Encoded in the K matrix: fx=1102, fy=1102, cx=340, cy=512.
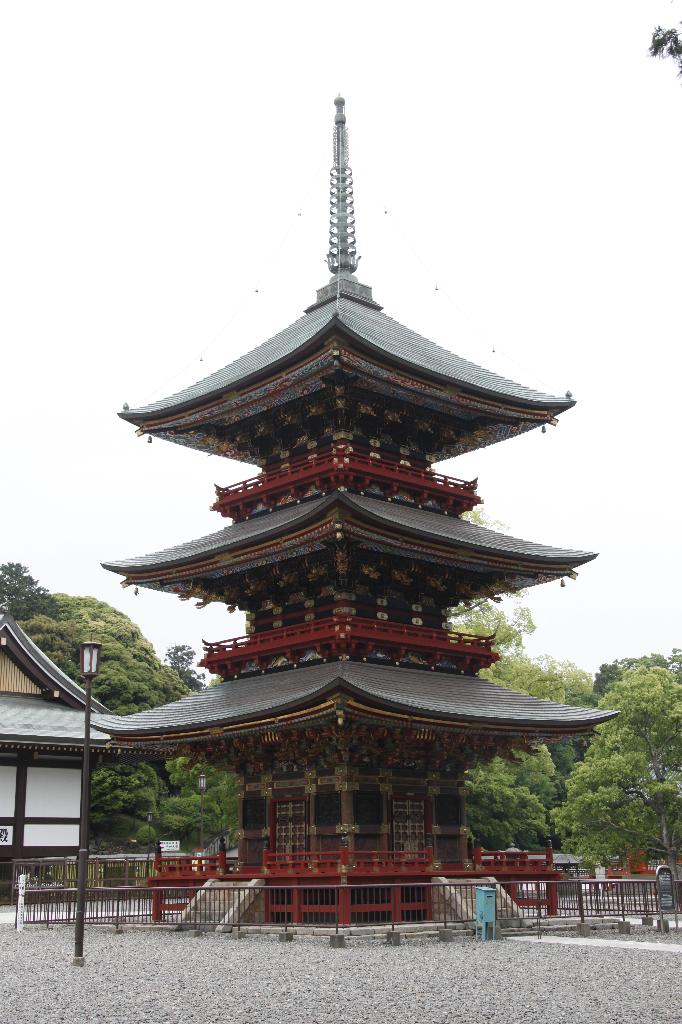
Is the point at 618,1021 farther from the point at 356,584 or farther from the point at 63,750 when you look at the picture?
the point at 63,750

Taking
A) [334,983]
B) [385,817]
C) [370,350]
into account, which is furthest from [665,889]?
[370,350]

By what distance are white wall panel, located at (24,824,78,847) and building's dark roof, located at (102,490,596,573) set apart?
1350 centimetres

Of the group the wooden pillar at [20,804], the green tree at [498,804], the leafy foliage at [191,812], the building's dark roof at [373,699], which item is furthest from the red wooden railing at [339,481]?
the leafy foliage at [191,812]

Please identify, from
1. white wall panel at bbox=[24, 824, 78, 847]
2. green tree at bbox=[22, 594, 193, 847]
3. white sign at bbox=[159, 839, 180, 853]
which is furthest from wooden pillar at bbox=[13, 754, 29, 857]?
green tree at bbox=[22, 594, 193, 847]

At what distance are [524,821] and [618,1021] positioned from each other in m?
40.3

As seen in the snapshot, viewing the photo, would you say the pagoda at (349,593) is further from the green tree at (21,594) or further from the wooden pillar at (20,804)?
the green tree at (21,594)

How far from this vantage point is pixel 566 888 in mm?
32719

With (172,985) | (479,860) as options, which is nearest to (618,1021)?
(172,985)

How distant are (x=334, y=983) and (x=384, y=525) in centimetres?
1364

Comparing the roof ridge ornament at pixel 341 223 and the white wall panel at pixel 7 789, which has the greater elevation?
the roof ridge ornament at pixel 341 223

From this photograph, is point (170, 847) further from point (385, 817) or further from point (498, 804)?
point (498, 804)

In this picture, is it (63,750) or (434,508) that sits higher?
(434,508)

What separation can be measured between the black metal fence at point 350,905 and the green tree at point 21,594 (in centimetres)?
5617

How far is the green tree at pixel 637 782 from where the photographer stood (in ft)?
147
